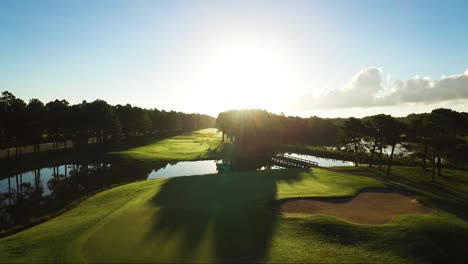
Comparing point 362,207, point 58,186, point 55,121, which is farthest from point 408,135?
point 55,121

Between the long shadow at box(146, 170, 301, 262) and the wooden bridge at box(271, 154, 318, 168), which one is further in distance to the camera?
the wooden bridge at box(271, 154, 318, 168)

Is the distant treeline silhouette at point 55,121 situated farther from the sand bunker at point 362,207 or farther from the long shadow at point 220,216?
the sand bunker at point 362,207

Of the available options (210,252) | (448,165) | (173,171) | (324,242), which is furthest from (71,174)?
(448,165)

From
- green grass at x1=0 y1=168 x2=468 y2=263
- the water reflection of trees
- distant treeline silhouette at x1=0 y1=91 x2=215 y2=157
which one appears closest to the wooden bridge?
the water reflection of trees

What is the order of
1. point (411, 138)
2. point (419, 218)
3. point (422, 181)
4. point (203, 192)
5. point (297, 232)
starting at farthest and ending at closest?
point (411, 138) < point (422, 181) < point (203, 192) < point (419, 218) < point (297, 232)

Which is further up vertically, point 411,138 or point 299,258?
point 411,138

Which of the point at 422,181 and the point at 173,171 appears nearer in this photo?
the point at 422,181

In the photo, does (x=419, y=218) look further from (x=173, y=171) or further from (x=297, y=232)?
(x=173, y=171)

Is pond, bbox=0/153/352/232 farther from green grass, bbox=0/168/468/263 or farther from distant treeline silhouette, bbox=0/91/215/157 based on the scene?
distant treeline silhouette, bbox=0/91/215/157

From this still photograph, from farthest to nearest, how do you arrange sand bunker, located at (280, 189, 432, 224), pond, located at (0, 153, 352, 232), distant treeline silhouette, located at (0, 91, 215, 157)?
distant treeline silhouette, located at (0, 91, 215, 157) → pond, located at (0, 153, 352, 232) → sand bunker, located at (280, 189, 432, 224)
